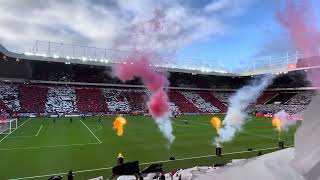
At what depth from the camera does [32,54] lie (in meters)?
59.2

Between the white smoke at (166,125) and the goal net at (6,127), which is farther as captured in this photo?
the goal net at (6,127)

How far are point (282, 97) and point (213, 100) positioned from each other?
53.2 feet

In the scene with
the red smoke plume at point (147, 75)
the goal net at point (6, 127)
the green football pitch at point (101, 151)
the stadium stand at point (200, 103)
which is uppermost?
the red smoke plume at point (147, 75)

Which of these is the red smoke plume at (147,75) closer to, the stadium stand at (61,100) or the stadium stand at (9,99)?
the stadium stand at (9,99)

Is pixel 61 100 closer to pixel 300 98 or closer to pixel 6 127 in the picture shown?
pixel 6 127

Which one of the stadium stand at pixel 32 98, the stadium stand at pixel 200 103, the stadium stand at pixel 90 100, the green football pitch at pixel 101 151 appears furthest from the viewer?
the stadium stand at pixel 200 103

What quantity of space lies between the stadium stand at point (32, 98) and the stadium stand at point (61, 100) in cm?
106

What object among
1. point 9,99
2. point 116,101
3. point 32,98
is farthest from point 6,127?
point 116,101

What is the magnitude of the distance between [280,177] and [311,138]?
2.09 feet

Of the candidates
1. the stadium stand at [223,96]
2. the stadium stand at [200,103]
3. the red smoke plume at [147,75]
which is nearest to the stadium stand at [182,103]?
the stadium stand at [200,103]

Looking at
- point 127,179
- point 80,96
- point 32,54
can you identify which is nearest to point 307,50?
point 127,179

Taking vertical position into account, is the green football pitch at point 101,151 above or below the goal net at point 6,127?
below

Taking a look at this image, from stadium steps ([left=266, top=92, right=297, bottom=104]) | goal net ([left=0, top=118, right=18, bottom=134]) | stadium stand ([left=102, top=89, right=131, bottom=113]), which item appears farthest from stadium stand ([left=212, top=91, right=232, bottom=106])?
goal net ([left=0, top=118, right=18, bottom=134])

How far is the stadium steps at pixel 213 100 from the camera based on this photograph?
8187 cm
